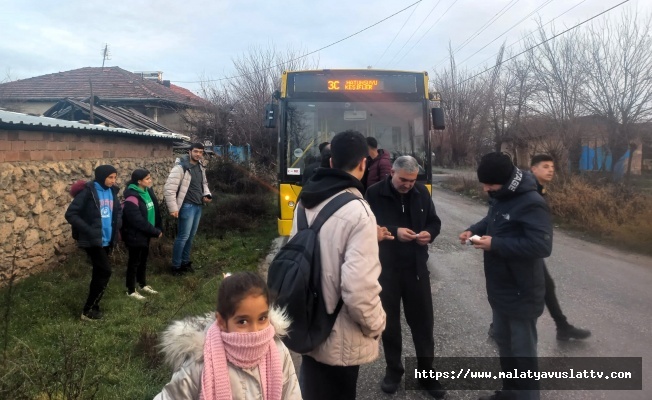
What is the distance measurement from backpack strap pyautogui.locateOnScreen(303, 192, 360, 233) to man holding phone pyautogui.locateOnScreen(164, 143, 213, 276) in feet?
15.1

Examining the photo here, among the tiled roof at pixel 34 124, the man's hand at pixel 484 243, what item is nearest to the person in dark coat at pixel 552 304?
the man's hand at pixel 484 243

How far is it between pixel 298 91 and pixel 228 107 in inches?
480

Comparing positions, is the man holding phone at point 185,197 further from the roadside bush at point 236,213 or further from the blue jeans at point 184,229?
the roadside bush at point 236,213

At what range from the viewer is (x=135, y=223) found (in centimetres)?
555

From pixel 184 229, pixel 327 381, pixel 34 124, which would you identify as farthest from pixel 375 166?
pixel 34 124

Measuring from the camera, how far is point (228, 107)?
19.4m

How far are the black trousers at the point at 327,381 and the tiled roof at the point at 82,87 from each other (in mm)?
21276

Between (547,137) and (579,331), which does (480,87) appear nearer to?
(547,137)

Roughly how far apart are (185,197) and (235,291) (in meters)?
5.26

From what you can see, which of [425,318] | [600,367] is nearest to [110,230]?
[425,318]

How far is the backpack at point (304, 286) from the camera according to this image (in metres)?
2.27

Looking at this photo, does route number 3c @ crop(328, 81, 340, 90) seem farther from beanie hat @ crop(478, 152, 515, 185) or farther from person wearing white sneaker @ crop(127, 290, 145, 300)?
beanie hat @ crop(478, 152, 515, 185)

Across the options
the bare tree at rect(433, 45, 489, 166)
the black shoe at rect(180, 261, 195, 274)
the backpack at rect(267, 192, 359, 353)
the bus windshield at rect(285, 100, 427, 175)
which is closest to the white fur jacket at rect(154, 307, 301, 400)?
the backpack at rect(267, 192, 359, 353)

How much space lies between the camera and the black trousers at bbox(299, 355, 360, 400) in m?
2.53
